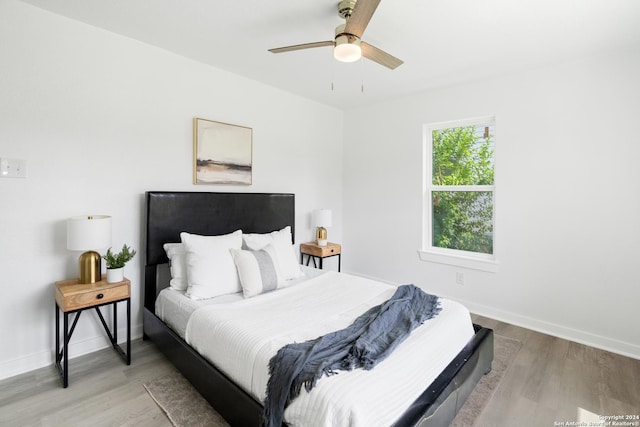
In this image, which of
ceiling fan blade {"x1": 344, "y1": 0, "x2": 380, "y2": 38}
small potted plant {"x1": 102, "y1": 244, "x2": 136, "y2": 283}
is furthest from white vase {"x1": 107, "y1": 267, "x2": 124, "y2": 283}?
ceiling fan blade {"x1": 344, "y1": 0, "x2": 380, "y2": 38}

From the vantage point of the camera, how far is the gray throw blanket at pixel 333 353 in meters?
1.34

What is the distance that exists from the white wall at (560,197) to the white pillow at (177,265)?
8.83ft

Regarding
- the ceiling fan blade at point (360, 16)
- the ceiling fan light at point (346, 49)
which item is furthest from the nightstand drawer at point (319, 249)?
the ceiling fan blade at point (360, 16)

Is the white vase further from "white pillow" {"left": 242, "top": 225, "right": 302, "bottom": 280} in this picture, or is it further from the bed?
"white pillow" {"left": 242, "top": 225, "right": 302, "bottom": 280}

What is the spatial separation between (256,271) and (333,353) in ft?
3.64

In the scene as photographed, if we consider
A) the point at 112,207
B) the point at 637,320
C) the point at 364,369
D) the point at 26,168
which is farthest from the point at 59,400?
the point at 637,320

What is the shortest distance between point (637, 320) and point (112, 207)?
4.46 metres

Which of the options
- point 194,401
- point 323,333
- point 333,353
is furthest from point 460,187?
point 194,401

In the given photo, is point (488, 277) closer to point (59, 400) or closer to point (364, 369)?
point (364, 369)

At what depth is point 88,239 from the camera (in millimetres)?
2082

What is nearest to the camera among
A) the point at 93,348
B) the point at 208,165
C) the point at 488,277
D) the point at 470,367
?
the point at 470,367

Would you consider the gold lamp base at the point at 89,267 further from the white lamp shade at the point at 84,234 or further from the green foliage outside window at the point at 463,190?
the green foliage outside window at the point at 463,190

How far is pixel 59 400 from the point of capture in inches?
75.1

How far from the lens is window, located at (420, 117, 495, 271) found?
3398mm
